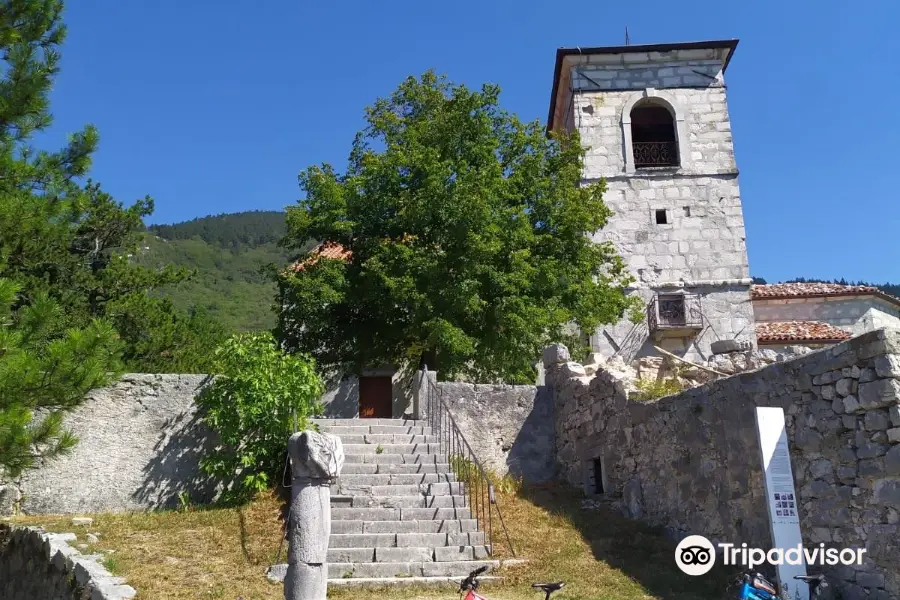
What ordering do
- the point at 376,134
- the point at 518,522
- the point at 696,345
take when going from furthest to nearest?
the point at 696,345
the point at 376,134
the point at 518,522

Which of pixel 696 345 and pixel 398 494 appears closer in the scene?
pixel 398 494

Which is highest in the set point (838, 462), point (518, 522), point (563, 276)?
point (563, 276)

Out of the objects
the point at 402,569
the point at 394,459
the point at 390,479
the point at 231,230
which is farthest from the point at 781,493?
the point at 231,230

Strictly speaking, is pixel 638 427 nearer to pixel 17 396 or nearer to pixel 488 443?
pixel 488 443

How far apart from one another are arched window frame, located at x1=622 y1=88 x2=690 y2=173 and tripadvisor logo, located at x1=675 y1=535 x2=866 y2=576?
14280 mm

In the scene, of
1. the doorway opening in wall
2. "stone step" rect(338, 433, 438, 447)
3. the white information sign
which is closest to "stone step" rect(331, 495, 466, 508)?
"stone step" rect(338, 433, 438, 447)

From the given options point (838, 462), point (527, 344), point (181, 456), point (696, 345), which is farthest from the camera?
point (696, 345)

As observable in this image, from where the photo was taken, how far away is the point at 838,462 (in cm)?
718

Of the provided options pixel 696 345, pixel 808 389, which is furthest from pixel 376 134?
pixel 808 389

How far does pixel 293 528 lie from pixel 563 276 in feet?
34.3

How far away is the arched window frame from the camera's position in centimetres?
2117

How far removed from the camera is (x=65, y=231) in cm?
1041

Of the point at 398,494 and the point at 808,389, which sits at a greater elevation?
the point at 808,389

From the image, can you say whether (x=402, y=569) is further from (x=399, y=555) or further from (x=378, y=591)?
(x=378, y=591)
